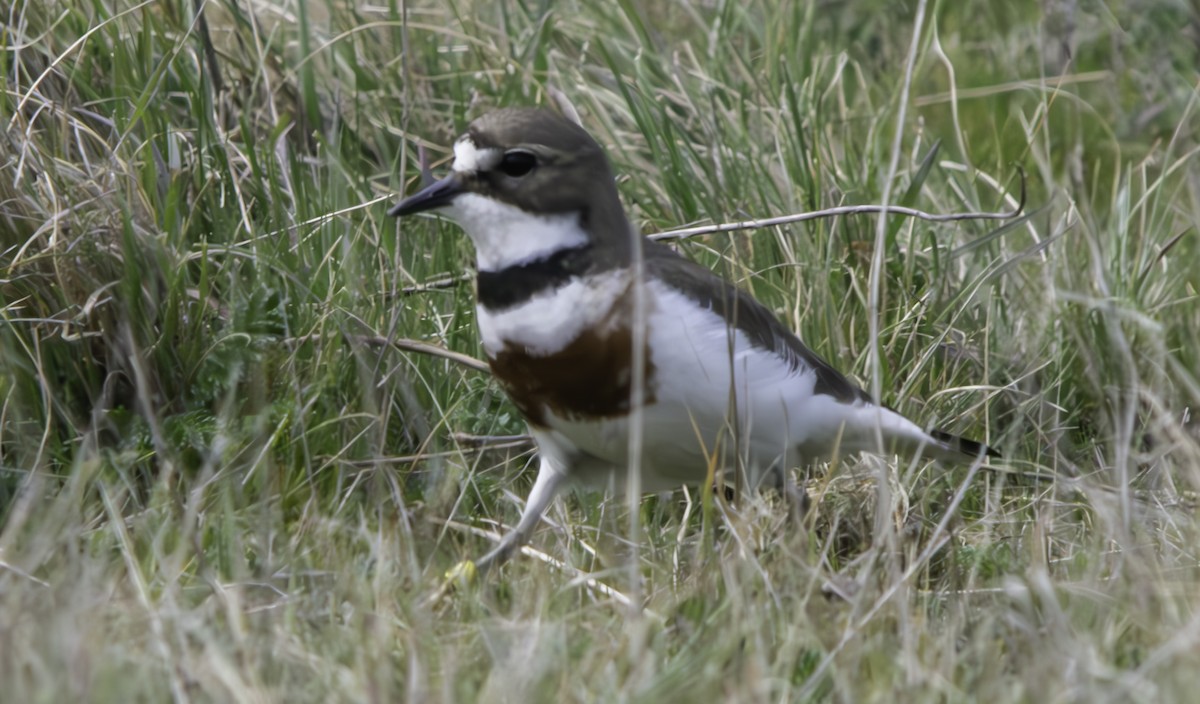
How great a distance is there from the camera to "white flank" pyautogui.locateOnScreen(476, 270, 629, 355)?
3352mm

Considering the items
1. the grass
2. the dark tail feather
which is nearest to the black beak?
the grass

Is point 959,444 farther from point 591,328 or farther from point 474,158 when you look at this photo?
point 474,158

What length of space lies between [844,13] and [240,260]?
9.70 ft

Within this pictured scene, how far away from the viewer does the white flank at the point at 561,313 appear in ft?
11.0

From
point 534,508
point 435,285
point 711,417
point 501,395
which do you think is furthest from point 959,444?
point 435,285

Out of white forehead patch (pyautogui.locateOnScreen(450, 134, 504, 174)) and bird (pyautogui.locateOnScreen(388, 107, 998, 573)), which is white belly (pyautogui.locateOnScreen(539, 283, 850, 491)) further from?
white forehead patch (pyautogui.locateOnScreen(450, 134, 504, 174))

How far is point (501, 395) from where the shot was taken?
4.31 metres

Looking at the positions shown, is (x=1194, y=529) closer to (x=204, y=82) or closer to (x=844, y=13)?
(x=204, y=82)

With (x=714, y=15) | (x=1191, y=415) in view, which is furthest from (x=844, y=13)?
(x=1191, y=415)

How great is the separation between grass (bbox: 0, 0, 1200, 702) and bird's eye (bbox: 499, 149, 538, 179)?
75cm

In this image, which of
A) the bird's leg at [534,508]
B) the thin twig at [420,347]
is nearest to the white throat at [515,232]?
the bird's leg at [534,508]

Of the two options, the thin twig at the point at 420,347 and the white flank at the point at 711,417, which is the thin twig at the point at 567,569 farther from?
the thin twig at the point at 420,347

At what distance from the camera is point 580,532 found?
12.6ft

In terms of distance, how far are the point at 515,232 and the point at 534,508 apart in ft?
2.07
